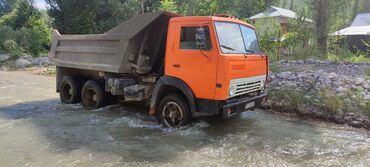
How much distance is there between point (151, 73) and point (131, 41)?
86 centimetres

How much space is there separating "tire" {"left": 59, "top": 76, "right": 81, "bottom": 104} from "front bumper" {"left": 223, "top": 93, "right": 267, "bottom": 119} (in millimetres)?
4890

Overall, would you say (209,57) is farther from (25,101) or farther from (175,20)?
(25,101)

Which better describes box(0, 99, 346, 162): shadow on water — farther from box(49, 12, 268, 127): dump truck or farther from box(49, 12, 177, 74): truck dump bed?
box(49, 12, 177, 74): truck dump bed

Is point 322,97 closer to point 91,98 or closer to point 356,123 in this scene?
point 356,123

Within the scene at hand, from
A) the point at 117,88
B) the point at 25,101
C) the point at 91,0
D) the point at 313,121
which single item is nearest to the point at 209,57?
the point at 117,88

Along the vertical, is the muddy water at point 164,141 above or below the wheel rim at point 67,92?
below

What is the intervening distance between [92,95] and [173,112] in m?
3.16

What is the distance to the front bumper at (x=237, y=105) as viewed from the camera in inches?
246

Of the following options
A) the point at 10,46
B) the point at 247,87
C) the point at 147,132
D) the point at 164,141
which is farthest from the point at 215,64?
the point at 10,46

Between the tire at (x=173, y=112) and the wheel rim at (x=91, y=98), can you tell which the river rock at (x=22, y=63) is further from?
the tire at (x=173, y=112)

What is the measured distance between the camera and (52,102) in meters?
10.2

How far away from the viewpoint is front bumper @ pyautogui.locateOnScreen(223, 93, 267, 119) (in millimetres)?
6251

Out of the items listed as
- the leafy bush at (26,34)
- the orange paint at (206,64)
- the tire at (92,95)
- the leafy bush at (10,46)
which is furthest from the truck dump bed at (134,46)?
the leafy bush at (10,46)

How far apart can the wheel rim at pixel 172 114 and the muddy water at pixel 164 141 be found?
19 centimetres
